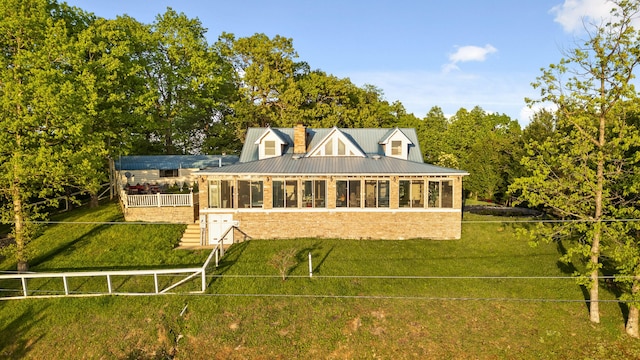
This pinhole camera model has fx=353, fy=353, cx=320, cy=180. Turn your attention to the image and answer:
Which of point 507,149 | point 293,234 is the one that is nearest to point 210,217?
point 293,234

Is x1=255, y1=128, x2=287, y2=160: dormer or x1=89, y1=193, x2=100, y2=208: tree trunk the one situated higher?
x1=255, y1=128, x2=287, y2=160: dormer

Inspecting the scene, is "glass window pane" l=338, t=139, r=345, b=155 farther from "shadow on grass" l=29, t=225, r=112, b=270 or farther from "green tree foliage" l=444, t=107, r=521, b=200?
"green tree foliage" l=444, t=107, r=521, b=200

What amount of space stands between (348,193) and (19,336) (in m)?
16.7

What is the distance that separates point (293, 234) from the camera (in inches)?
862

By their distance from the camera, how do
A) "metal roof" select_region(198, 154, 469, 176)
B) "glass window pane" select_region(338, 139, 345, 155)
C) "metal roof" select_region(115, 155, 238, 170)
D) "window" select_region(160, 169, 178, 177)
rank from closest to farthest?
"metal roof" select_region(198, 154, 469, 176) < "glass window pane" select_region(338, 139, 345, 155) < "metal roof" select_region(115, 155, 238, 170) < "window" select_region(160, 169, 178, 177)

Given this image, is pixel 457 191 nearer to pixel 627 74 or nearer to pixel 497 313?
pixel 497 313

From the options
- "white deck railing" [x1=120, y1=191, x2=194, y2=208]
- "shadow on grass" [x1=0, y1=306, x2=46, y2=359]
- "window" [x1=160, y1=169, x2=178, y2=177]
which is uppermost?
"window" [x1=160, y1=169, x2=178, y2=177]

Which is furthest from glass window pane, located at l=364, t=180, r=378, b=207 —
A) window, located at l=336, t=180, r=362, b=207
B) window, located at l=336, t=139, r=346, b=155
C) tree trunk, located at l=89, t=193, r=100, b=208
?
tree trunk, located at l=89, t=193, r=100, b=208

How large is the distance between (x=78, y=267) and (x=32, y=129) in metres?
7.32

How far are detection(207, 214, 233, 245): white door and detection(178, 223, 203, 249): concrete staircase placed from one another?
2.79 ft

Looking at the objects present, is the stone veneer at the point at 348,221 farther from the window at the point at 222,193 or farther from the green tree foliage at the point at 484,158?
the green tree foliage at the point at 484,158

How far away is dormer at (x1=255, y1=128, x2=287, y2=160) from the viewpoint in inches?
995

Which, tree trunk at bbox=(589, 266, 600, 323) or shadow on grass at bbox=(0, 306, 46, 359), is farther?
tree trunk at bbox=(589, 266, 600, 323)

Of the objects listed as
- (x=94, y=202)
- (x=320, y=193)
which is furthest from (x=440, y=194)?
(x=94, y=202)
